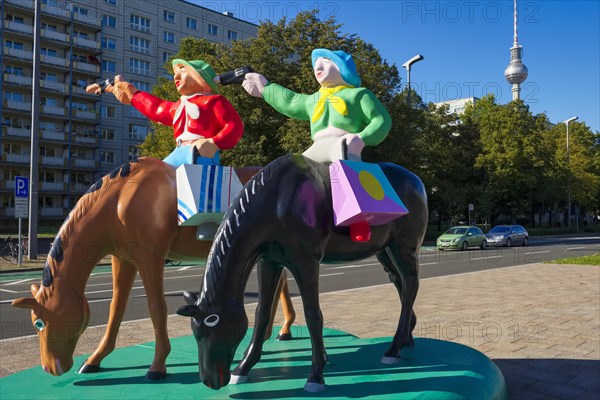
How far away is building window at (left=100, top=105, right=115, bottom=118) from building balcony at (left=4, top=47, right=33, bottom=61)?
7584mm

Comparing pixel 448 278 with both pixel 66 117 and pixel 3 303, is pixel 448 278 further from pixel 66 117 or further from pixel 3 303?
pixel 66 117

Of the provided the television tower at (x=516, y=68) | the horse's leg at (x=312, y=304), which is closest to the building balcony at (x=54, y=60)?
the horse's leg at (x=312, y=304)

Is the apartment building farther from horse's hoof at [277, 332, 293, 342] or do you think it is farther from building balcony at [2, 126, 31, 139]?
horse's hoof at [277, 332, 293, 342]

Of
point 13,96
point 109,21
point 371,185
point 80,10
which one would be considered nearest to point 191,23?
point 109,21

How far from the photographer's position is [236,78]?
4.88 metres

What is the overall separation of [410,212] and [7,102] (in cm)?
4677

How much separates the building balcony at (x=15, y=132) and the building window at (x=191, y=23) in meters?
19.6

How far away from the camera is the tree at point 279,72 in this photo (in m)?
23.9

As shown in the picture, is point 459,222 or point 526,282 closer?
point 526,282

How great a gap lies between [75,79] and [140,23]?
8.84 metres

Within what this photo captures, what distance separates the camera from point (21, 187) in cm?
1772

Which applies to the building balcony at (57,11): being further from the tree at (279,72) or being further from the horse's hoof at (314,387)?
the horse's hoof at (314,387)

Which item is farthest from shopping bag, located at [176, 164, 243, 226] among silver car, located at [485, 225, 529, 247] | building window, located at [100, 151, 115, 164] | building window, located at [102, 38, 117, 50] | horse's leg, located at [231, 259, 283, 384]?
building window, located at [102, 38, 117, 50]

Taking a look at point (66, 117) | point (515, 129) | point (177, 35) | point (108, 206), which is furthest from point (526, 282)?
point (177, 35)
